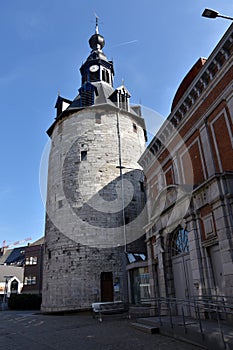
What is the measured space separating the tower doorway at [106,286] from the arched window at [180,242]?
7.59 m

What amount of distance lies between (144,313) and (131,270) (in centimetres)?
474

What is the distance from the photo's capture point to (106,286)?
17750mm

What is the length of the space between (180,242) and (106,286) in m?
8.56

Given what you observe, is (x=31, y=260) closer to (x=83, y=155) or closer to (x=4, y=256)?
(x=83, y=155)

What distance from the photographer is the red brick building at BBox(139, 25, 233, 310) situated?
329 inches

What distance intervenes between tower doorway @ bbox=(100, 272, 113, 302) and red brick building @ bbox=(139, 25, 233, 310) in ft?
18.1

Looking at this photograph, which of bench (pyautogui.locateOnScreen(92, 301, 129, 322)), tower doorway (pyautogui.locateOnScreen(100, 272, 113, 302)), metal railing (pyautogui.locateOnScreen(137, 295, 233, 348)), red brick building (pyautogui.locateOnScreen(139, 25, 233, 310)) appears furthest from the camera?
tower doorway (pyautogui.locateOnScreen(100, 272, 113, 302))

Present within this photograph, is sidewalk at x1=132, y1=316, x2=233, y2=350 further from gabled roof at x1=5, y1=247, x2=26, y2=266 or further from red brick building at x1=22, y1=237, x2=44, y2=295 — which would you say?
gabled roof at x1=5, y1=247, x2=26, y2=266

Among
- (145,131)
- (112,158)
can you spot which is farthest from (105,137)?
(145,131)

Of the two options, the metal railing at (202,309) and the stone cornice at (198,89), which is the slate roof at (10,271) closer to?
the stone cornice at (198,89)

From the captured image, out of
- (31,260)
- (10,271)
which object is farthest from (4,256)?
(31,260)

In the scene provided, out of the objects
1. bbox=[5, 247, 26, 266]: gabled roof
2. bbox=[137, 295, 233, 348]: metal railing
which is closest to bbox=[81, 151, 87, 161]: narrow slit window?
bbox=[137, 295, 233, 348]: metal railing

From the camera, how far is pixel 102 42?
32.2 meters

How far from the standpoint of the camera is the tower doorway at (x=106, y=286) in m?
17.5
